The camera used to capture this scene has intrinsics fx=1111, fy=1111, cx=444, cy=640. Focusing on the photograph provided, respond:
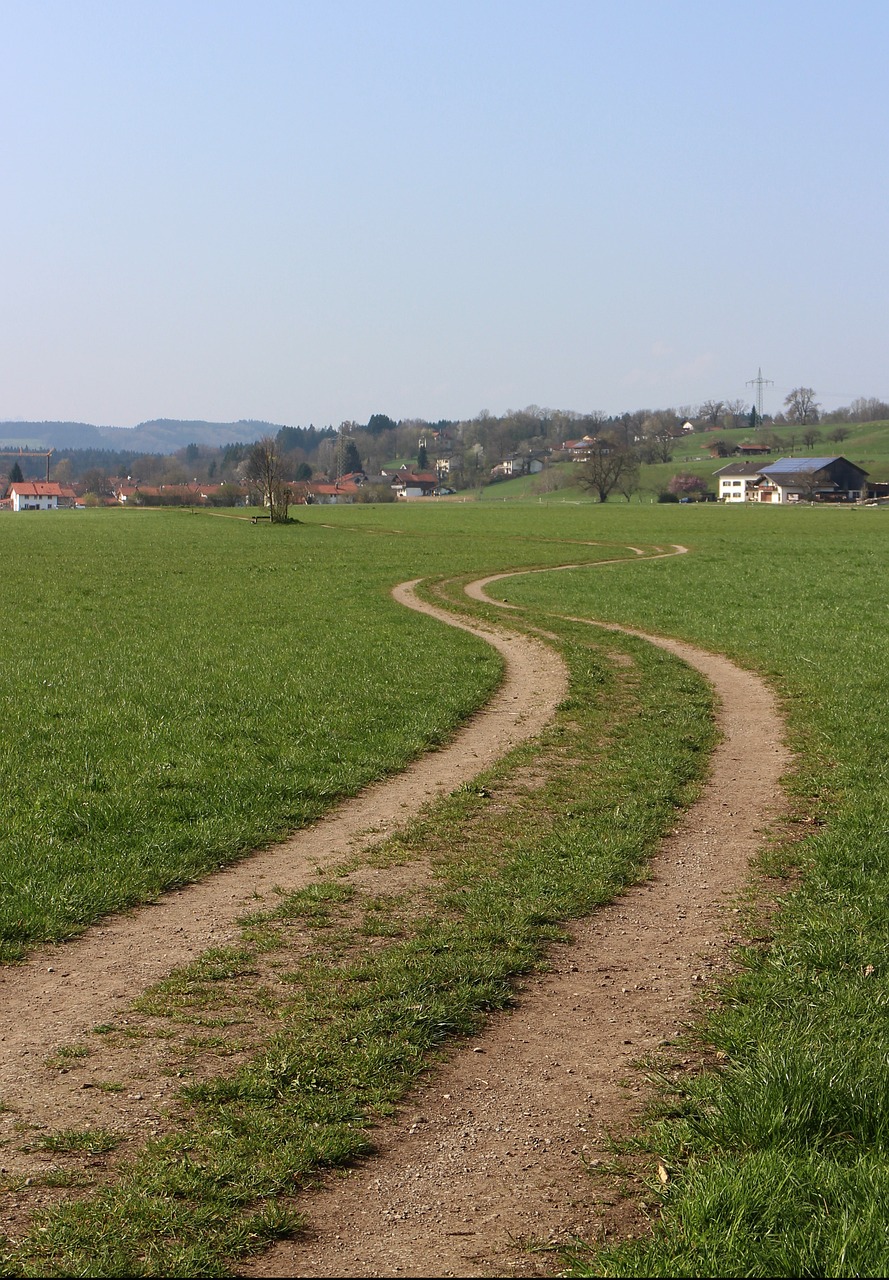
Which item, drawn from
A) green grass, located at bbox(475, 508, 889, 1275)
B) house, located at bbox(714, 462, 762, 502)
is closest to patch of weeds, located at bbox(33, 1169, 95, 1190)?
green grass, located at bbox(475, 508, 889, 1275)

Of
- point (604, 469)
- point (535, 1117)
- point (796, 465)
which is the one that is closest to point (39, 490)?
point (604, 469)

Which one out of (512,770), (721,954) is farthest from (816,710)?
(721,954)

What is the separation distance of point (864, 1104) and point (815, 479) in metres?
159

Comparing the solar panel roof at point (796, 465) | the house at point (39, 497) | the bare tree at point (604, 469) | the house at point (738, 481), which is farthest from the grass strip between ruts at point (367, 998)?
the house at point (39, 497)

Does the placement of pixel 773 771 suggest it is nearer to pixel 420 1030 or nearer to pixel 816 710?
pixel 816 710

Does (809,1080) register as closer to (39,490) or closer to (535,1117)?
(535,1117)

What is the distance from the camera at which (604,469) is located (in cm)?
14512

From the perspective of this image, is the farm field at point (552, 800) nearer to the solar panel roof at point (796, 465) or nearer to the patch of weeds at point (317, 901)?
the patch of weeds at point (317, 901)

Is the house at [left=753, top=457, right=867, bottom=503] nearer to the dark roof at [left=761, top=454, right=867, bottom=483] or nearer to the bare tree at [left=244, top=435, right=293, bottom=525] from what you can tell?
the dark roof at [left=761, top=454, right=867, bottom=483]

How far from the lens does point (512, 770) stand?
11.9 metres

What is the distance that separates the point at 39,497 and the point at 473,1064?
194 m

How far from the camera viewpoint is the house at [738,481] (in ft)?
533

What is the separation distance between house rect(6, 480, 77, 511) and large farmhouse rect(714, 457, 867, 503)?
10719 centimetres

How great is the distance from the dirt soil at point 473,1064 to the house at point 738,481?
157788mm
